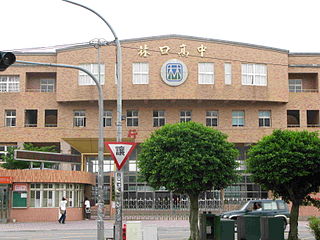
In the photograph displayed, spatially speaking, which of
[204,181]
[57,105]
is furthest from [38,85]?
[204,181]

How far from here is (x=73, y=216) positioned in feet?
121

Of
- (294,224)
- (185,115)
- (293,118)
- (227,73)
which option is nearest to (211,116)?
(185,115)

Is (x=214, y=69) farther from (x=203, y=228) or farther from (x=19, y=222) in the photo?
(x=203, y=228)

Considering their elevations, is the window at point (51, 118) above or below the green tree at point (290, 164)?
above

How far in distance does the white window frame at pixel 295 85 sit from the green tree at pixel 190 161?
30362mm

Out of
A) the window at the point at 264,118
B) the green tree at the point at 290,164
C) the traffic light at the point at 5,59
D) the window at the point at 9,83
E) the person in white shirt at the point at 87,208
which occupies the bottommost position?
the person in white shirt at the point at 87,208

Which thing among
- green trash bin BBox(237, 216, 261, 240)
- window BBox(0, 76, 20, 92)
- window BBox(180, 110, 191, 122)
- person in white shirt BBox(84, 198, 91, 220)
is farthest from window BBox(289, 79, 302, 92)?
green trash bin BBox(237, 216, 261, 240)

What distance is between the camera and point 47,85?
48.4 meters

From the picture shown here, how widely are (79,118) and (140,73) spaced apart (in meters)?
6.95

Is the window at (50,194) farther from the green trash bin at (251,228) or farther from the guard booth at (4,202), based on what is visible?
the green trash bin at (251,228)

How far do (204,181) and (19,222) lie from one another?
727 inches

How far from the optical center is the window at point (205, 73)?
44.0 metres

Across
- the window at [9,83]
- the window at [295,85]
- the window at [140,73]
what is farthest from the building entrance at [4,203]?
the window at [295,85]

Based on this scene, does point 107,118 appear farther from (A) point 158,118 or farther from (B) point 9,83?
(B) point 9,83
